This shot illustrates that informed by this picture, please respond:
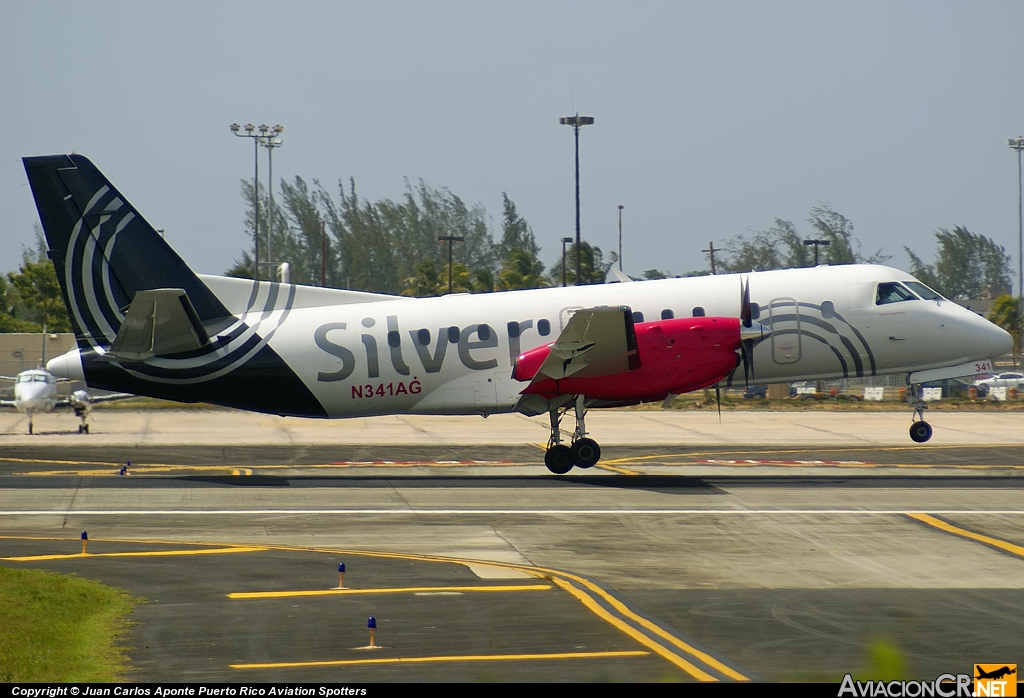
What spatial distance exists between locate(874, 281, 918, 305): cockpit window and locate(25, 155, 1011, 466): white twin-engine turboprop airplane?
0.03 metres

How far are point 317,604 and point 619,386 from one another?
40.5 feet

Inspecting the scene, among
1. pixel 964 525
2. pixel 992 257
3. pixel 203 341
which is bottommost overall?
pixel 964 525

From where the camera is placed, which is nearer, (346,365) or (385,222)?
(346,365)

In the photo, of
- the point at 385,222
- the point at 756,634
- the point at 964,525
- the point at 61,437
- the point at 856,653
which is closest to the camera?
the point at 856,653

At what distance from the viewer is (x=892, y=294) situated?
83.3 feet

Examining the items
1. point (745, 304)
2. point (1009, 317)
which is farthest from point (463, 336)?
point (1009, 317)

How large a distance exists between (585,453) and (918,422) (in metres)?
7.97

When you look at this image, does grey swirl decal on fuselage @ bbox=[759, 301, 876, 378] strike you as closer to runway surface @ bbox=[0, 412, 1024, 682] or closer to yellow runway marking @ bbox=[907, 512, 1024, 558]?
runway surface @ bbox=[0, 412, 1024, 682]

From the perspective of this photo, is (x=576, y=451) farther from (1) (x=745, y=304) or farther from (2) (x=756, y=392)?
(2) (x=756, y=392)

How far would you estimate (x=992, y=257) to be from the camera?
142 m

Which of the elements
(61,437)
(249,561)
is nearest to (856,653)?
(249,561)

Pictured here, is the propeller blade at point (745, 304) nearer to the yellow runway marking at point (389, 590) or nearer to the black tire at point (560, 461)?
the black tire at point (560, 461)

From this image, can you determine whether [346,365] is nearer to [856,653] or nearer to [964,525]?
[964,525]

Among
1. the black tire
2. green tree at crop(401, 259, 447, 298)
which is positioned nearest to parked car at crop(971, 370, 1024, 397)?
green tree at crop(401, 259, 447, 298)
